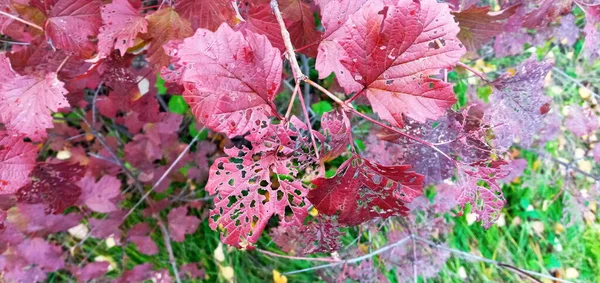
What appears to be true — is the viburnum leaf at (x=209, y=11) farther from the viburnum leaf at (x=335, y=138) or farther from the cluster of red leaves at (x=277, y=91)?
the viburnum leaf at (x=335, y=138)

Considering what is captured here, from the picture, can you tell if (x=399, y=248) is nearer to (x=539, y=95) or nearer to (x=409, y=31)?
(x=539, y=95)

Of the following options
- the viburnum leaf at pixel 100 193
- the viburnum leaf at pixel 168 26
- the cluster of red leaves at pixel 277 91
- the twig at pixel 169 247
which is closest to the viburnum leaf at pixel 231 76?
the cluster of red leaves at pixel 277 91

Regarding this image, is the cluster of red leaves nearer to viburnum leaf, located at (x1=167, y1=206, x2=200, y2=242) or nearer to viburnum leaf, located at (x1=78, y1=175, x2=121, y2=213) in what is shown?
viburnum leaf, located at (x1=78, y1=175, x2=121, y2=213)

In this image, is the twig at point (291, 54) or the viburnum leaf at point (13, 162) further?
the viburnum leaf at point (13, 162)

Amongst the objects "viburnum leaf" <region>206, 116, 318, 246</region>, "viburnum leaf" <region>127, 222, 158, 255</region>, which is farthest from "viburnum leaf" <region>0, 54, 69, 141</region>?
"viburnum leaf" <region>127, 222, 158, 255</region>

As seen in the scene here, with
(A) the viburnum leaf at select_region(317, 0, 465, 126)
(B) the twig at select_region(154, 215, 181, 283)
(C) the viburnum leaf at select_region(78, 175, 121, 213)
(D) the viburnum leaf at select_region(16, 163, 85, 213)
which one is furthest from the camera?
(B) the twig at select_region(154, 215, 181, 283)

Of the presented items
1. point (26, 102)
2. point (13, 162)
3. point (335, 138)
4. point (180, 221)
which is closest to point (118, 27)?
point (26, 102)

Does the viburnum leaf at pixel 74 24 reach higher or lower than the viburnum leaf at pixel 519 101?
higher
